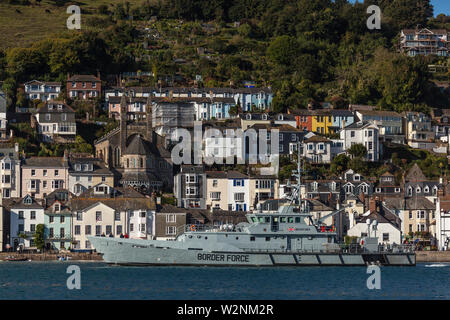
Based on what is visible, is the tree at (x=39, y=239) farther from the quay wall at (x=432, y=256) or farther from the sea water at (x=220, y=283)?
the quay wall at (x=432, y=256)

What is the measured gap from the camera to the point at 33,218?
95.1 meters

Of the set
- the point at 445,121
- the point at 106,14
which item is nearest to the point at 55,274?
the point at 445,121

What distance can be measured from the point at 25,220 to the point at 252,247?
2712 centimetres

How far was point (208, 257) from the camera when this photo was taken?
77562mm

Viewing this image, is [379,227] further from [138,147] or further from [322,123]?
[322,123]

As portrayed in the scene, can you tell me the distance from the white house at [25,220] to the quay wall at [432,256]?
35.4 meters

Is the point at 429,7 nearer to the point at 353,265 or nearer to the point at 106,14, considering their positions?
the point at 106,14

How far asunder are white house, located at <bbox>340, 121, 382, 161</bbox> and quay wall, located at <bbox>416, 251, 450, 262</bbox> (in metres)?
28.6

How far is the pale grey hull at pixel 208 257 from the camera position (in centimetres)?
7762

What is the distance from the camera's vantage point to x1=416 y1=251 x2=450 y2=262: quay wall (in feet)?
303

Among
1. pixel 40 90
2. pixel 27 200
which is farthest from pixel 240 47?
pixel 27 200

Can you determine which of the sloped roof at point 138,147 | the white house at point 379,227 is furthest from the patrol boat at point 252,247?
the sloped roof at point 138,147

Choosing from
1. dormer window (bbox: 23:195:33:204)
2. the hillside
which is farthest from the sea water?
the hillside

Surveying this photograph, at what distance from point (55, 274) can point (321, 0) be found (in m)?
109
